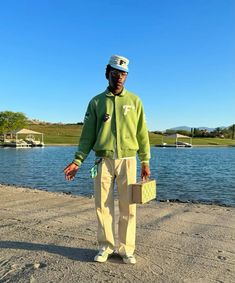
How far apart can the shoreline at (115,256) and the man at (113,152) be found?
309 millimetres

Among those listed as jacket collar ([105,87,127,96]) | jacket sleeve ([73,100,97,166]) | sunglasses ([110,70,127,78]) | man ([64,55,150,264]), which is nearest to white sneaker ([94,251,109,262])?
man ([64,55,150,264])

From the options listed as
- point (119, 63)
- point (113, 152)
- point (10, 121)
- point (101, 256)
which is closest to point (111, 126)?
point (113, 152)

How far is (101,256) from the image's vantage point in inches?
171

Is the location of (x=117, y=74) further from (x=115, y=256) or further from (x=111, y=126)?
(x=115, y=256)

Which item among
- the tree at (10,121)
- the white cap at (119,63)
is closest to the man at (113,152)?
the white cap at (119,63)

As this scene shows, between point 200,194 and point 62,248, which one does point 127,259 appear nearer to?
point 62,248

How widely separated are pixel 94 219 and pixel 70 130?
132 metres

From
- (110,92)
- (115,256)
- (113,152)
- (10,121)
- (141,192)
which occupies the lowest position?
(115,256)

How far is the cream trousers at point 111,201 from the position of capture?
4359mm

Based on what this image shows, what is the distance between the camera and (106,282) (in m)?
3.77

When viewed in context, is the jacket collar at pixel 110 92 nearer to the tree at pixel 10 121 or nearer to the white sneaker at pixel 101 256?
the white sneaker at pixel 101 256

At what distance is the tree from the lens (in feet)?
340

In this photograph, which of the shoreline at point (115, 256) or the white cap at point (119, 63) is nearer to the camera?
the shoreline at point (115, 256)

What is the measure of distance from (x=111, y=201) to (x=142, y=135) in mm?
842
